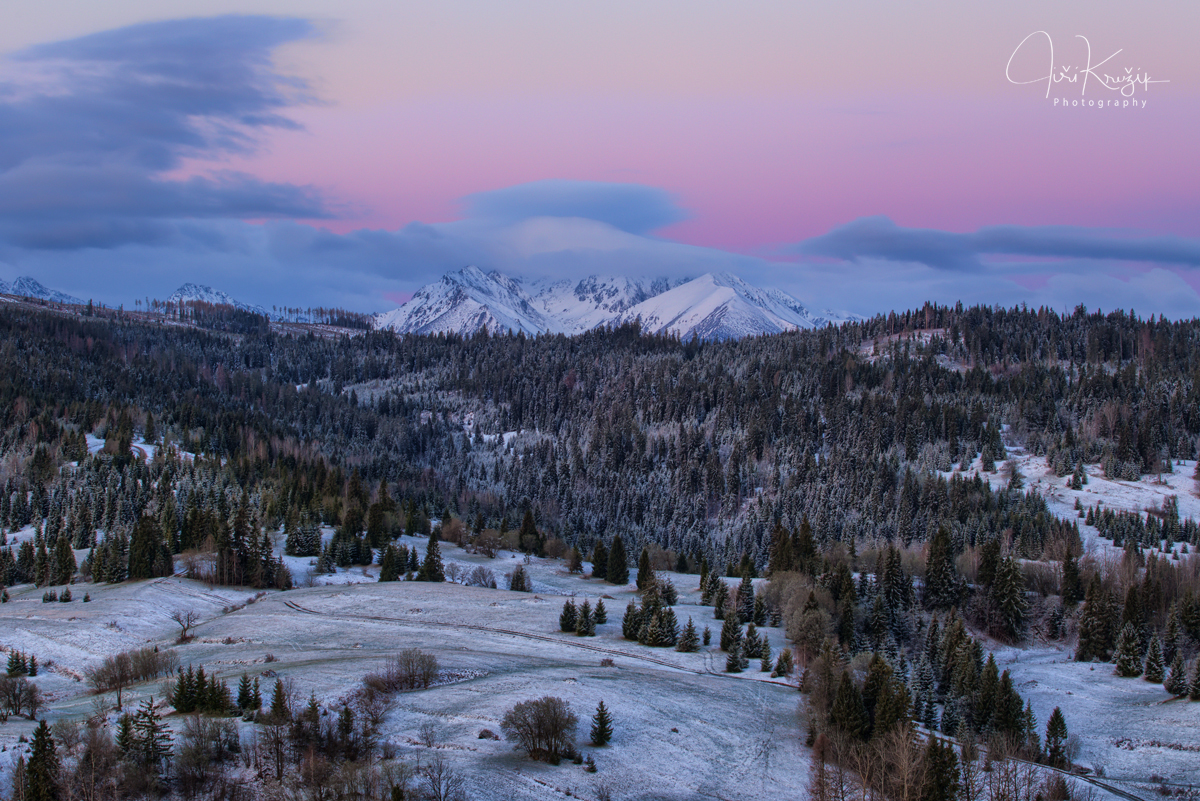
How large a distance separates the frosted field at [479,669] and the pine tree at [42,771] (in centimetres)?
466

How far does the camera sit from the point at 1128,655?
11131 cm

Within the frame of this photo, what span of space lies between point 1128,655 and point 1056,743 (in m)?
36.7

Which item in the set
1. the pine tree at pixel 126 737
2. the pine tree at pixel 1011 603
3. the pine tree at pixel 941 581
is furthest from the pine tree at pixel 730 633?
the pine tree at pixel 126 737

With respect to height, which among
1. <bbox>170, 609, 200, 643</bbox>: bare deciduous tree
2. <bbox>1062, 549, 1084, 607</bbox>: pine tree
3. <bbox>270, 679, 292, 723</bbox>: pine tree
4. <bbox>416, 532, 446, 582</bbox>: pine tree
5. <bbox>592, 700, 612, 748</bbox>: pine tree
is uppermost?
<bbox>1062, 549, 1084, 607</bbox>: pine tree

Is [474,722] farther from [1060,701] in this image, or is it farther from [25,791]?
[1060,701]

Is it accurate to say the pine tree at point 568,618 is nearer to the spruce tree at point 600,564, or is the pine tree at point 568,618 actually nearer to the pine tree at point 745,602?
the pine tree at point 745,602

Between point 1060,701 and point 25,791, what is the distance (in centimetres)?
10121

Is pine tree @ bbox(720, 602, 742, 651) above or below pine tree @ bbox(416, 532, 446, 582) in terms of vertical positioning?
above

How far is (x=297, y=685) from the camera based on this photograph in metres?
78.1

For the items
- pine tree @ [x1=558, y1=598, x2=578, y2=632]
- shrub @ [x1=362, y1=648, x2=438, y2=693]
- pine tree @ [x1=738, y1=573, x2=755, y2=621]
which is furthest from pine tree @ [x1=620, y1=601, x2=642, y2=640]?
shrub @ [x1=362, y1=648, x2=438, y2=693]

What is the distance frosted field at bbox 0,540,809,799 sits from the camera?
2657 inches

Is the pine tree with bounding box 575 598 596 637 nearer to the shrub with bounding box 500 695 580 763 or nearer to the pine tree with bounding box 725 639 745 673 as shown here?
the pine tree with bounding box 725 639 745 673

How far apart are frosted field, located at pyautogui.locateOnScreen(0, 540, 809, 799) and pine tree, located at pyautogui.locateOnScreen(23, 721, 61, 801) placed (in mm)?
4656

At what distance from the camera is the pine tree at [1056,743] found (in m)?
82.0
